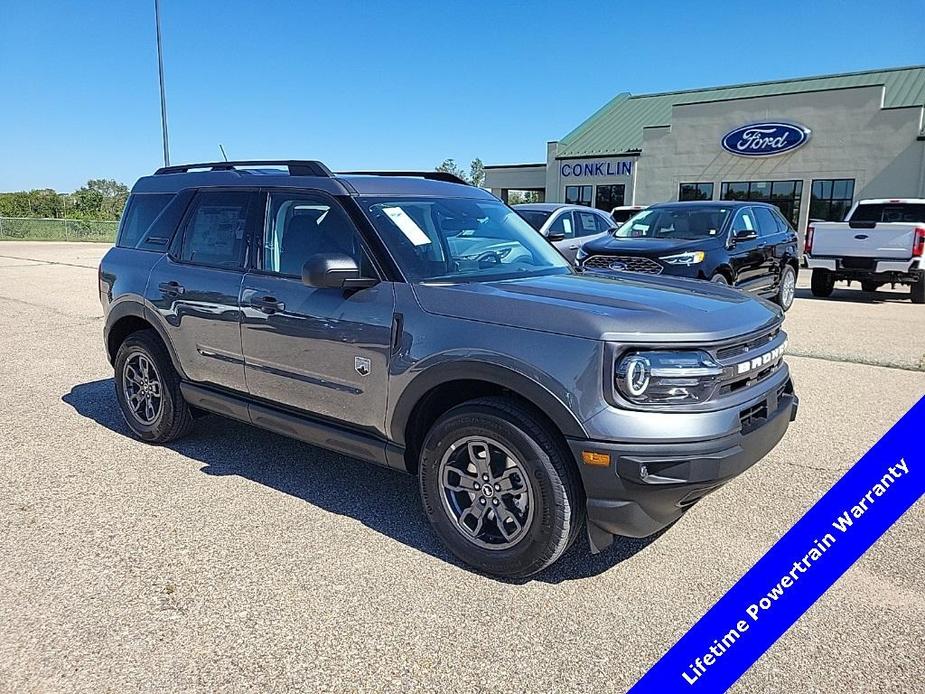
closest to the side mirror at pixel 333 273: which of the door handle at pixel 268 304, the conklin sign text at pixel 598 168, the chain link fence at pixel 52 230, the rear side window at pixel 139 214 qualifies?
the door handle at pixel 268 304

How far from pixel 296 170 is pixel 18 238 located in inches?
1703

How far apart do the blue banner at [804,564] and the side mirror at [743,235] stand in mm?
9261

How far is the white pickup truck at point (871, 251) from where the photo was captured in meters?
12.7

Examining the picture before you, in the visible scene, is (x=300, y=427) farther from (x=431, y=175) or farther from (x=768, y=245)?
(x=768, y=245)

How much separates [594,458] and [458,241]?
5.57 feet

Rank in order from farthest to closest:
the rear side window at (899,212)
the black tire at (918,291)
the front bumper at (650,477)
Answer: the rear side window at (899,212) < the black tire at (918,291) < the front bumper at (650,477)

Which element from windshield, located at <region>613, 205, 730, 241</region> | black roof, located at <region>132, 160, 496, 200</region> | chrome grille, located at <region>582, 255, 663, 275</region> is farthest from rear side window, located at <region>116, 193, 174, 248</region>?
windshield, located at <region>613, 205, 730, 241</region>

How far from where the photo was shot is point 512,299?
3.22 meters

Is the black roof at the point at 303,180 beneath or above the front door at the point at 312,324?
above

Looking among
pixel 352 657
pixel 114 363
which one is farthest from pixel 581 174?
pixel 352 657

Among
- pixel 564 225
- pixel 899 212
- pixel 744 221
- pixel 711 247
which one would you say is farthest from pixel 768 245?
pixel 899 212

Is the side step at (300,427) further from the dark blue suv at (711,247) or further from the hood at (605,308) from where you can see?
the dark blue suv at (711,247)

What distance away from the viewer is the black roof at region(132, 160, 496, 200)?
13.1 ft

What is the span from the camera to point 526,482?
3.09 metres
